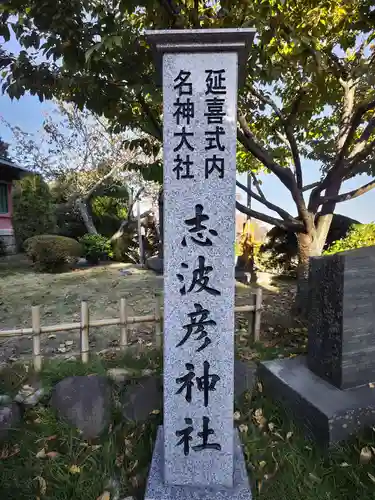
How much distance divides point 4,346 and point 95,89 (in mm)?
3256

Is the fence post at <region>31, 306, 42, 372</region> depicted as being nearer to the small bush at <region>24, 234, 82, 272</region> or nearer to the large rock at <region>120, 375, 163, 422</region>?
the large rock at <region>120, 375, 163, 422</region>

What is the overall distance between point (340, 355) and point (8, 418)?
9.23 ft

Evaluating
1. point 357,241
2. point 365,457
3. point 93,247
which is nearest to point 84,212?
point 93,247

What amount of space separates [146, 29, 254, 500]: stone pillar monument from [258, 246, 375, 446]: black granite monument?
91 cm

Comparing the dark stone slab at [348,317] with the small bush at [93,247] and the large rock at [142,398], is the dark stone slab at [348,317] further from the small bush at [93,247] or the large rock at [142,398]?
the small bush at [93,247]

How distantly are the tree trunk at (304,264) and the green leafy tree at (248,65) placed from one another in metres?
0.02

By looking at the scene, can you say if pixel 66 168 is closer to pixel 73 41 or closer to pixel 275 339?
pixel 73 41

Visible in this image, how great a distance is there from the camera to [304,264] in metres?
5.06

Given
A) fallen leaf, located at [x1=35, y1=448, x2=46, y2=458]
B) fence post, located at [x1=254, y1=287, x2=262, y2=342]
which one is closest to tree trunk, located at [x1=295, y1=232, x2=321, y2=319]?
fence post, located at [x1=254, y1=287, x2=262, y2=342]

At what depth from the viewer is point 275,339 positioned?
4230 millimetres

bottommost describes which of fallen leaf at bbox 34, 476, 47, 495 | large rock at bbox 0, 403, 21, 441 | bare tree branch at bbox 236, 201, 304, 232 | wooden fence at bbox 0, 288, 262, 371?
fallen leaf at bbox 34, 476, 47, 495

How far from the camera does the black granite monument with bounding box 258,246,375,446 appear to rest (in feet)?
8.84

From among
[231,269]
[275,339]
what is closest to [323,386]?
[275,339]

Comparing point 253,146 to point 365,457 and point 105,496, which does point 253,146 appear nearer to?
point 365,457
